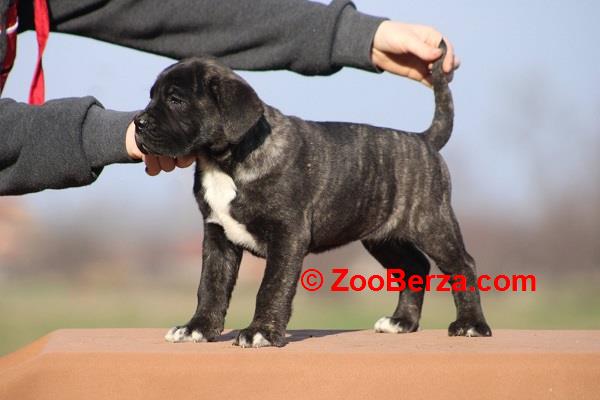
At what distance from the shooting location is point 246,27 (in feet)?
14.6

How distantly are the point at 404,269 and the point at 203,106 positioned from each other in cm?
164

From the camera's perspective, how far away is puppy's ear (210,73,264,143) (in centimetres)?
425

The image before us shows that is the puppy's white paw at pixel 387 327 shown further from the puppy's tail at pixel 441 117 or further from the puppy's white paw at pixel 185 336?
the puppy's white paw at pixel 185 336

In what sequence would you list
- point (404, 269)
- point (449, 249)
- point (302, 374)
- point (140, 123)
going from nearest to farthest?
point (302, 374) → point (140, 123) → point (449, 249) → point (404, 269)

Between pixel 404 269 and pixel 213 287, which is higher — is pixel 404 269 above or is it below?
above

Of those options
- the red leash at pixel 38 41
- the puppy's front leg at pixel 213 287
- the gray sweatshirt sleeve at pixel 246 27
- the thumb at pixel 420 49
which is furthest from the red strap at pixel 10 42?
the thumb at pixel 420 49

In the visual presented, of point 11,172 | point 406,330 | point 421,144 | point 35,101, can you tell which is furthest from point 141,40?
point 406,330

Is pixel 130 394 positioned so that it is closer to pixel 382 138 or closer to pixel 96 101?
Result: pixel 96 101

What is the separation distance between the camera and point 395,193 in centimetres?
508

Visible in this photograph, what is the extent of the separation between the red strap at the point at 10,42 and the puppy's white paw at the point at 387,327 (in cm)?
230

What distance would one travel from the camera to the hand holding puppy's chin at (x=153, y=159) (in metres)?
3.90

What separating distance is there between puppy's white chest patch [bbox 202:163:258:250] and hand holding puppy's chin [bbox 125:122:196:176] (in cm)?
11

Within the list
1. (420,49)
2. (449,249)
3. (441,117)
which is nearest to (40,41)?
(420,49)

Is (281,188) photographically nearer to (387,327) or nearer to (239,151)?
(239,151)
